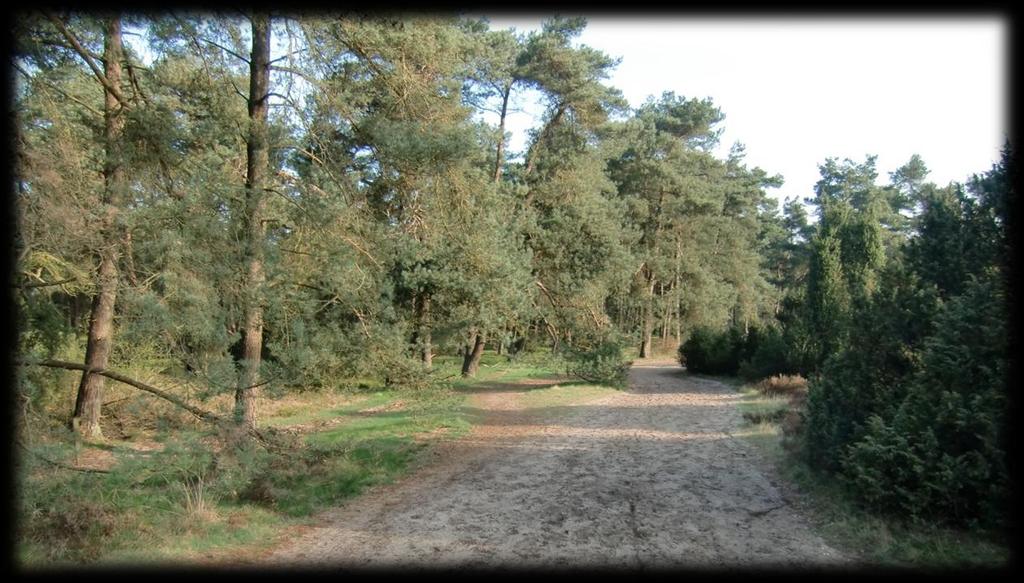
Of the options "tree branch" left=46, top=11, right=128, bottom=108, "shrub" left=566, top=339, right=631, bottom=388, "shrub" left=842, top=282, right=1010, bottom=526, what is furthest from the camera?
"shrub" left=566, top=339, right=631, bottom=388

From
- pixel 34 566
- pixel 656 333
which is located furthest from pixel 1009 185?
pixel 656 333

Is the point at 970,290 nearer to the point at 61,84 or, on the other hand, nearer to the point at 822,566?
the point at 822,566

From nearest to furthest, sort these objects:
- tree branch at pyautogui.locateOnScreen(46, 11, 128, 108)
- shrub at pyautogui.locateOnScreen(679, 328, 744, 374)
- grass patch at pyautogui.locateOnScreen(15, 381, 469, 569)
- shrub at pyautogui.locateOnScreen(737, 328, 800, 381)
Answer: grass patch at pyautogui.locateOnScreen(15, 381, 469, 569)
tree branch at pyautogui.locateOnScreen(46, 11, 128, 108)
shrub at pyautogui.locateOnScreen(737, 328, 800, 381)
shrub at pyautogui.locateOnScreen(679, 328, 744, 374)

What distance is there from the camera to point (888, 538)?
230 inches

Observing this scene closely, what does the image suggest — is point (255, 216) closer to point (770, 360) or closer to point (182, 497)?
point (182, 497)

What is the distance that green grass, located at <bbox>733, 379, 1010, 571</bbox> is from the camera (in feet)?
17.0

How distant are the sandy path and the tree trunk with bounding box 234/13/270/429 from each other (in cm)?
193

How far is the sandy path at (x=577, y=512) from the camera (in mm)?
5867

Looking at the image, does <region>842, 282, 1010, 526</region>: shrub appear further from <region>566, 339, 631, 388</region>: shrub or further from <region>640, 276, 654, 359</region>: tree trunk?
<region>640, 276, 654, 359</region>: tree trunk

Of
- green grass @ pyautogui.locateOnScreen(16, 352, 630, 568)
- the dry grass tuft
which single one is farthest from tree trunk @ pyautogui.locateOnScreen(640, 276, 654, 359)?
green grass @ pyautogui.locateOnScreen(16, 352, 630, 568)

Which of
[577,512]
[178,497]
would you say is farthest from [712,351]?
[178,497]

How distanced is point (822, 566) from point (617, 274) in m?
21.1

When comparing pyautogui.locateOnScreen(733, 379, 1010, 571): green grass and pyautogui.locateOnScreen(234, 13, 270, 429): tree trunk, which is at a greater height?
pyautogui.locateOnScreen(234, 13, 270, 429): tree trunk

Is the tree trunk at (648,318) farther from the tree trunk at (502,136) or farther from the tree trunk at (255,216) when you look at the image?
the tree trunk at (255,216)
